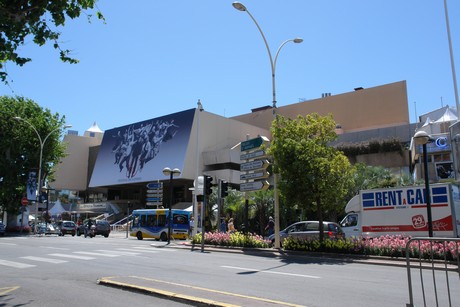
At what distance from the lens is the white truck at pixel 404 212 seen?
60.5 feet

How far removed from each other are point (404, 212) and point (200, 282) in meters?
13.9

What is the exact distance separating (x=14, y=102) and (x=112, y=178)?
82.6ft

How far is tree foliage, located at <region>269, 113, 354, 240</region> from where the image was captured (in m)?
17.0

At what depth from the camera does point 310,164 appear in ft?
55.2

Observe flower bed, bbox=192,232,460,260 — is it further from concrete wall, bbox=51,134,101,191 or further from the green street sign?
concrete wall, bbox=51,134,101,191

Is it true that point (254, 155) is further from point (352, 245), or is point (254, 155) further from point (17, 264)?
point (17, 264)

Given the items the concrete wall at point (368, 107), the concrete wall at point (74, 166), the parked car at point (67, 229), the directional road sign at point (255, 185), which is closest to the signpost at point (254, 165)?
the directional road sign at point (255, 185)

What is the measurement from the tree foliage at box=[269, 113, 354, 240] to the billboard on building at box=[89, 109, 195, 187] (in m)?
37.9

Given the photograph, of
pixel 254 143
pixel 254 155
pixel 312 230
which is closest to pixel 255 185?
pixel 254 155

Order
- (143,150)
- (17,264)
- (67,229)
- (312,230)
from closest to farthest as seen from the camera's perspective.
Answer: (17,264), (312,230), (67,229), (143,150)

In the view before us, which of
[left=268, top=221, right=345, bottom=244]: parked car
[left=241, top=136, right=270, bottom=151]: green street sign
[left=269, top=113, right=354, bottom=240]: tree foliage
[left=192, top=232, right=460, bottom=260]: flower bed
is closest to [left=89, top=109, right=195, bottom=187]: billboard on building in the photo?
[left=241, top=136, right=270, bottom=151]: green street sign

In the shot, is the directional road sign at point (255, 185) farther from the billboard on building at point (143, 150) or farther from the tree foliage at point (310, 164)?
the billboard on building at point (143, 150)

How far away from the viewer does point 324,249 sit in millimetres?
17219

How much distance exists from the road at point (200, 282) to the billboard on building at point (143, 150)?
42.2 m
